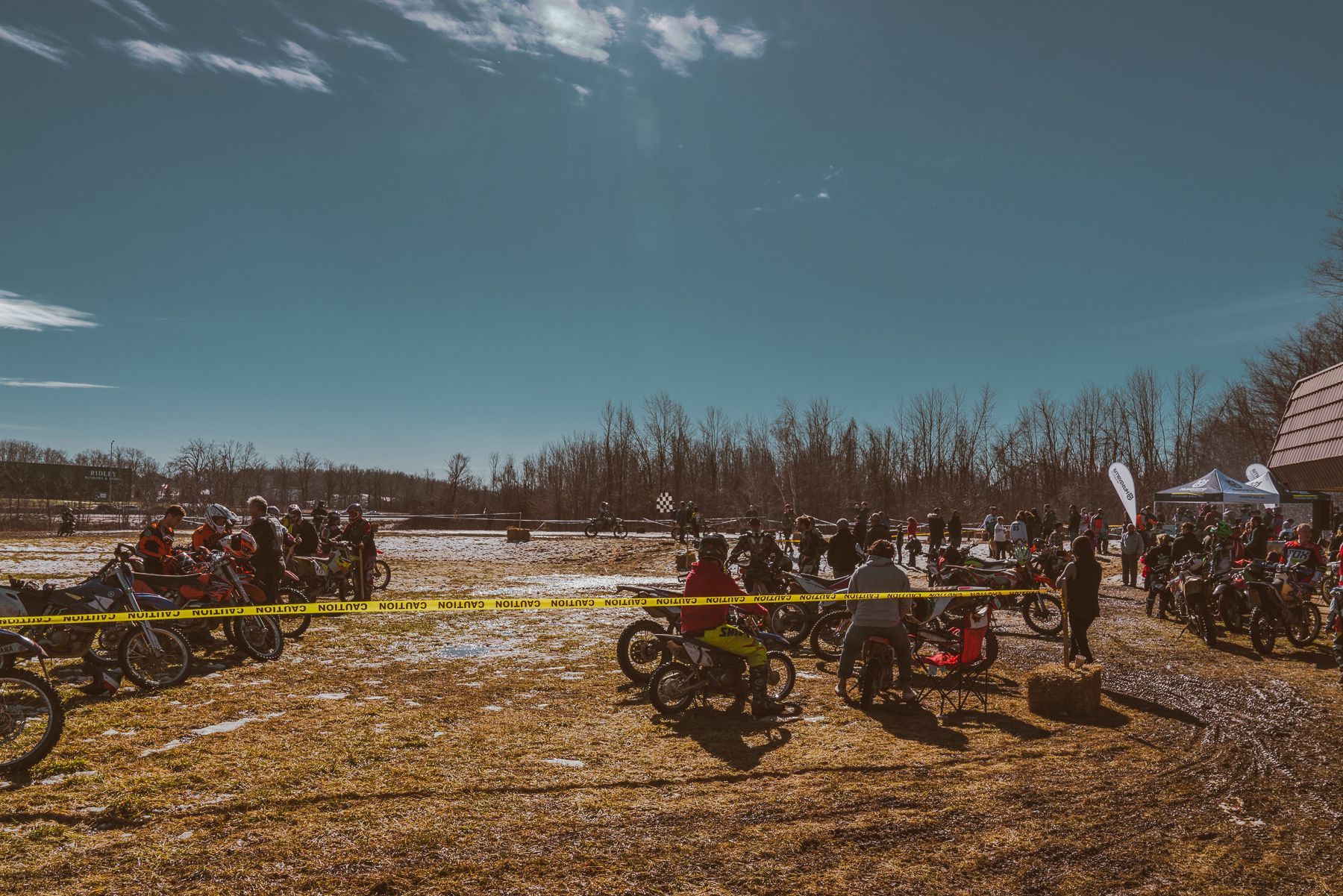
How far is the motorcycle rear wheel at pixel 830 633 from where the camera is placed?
11.0 meters

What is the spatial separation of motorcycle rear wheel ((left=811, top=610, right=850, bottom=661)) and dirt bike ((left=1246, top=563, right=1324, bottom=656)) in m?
5.99

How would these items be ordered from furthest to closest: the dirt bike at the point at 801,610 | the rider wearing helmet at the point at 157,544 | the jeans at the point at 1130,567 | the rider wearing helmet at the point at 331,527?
the jeans at the point at 1130,567 → the rider wearing helmet at the point at 331,527 → the dirt bike at the point at 801,610 → the rider wearing helmet at the point at 157,544

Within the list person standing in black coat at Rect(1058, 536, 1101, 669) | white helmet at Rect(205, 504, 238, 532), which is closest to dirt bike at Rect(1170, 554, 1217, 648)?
person standing in black coat at Rect(1058, 536, 1101, 669)

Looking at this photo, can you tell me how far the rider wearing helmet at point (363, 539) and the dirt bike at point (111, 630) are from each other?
692 cm

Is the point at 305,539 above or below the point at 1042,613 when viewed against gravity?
above

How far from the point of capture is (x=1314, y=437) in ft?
50.0

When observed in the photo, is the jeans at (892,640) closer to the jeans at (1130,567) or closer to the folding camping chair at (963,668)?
the folding camping chair at (963,668)

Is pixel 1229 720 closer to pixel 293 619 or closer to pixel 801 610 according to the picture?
pixel 801 610

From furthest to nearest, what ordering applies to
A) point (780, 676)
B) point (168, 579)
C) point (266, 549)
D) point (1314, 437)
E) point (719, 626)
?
point (1314, 437), point (266, 549), point (168, 579), point (780, 676), point (719, 626)

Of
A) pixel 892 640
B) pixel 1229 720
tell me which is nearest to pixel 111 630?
pixel 892 640

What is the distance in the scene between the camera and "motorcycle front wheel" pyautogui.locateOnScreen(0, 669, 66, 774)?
5871 millimetres

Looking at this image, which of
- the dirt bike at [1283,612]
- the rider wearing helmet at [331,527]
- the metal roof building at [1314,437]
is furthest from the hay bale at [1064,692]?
the rider wearing helmet at [331,527]

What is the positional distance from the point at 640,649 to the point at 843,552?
18.3 feet

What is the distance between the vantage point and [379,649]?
1128 centimetres
